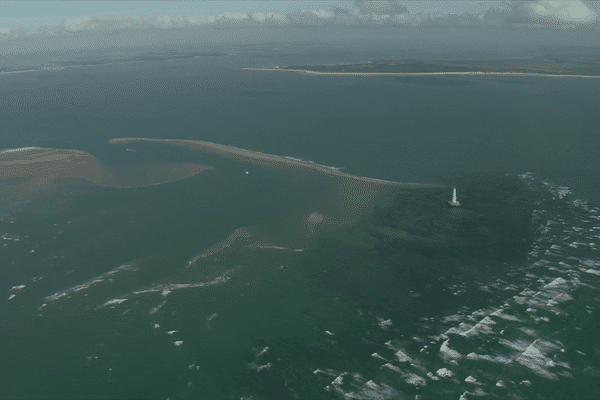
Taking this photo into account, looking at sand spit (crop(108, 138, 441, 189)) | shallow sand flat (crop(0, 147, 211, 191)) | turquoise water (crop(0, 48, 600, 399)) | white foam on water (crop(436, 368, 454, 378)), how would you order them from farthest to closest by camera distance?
1. shallow sand flat (crop(0, 147, 211, 191))
2. sand spit (crop(108, 138, 441, 189))
3. turquoise water (crop(0, 48, 600, 399))
4. white foam on water (crop(436, 368, 454, 378))

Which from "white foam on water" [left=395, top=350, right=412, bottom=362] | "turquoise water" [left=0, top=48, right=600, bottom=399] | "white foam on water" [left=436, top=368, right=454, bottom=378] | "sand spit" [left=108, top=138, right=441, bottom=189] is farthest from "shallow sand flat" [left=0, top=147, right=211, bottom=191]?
"white foam on water" [left=436, top=368, right=454, bottom=378]

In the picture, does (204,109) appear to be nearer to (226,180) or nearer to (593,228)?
(226,180)

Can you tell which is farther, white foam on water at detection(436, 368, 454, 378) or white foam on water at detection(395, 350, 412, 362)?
white foam on water at detection(395, 350, 412, 362)

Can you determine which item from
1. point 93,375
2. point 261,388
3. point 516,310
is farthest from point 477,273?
point 93,375

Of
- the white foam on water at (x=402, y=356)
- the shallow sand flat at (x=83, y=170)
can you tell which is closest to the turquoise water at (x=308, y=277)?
the white foam on water at (x=402, y=356)

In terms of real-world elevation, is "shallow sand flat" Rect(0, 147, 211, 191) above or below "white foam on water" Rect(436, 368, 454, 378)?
above

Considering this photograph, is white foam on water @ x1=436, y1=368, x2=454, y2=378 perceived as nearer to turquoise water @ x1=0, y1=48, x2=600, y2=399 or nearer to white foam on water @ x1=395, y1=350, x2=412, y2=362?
turquoise water @ x1=0, y1=48, x2=600, y2=399
